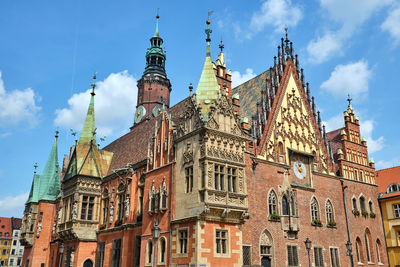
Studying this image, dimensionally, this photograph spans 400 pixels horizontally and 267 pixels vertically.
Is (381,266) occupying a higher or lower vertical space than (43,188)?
lower

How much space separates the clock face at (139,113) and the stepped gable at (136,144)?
13986 millimetres

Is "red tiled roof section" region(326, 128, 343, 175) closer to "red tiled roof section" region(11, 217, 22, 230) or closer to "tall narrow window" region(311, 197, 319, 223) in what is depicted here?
"tall narrow window" region(311, 197, 319, 223)

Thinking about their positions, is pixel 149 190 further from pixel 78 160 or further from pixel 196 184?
pixel 78 160

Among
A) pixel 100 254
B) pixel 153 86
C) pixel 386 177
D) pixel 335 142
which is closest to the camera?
pixel 100 254

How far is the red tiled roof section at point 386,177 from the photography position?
38.6 meters

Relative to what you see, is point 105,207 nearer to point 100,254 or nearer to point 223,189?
point 100,254

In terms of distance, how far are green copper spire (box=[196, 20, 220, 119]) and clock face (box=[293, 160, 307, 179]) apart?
31.8ft

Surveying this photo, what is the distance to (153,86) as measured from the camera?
57781 mm

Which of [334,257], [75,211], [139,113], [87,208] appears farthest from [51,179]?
[334,257]

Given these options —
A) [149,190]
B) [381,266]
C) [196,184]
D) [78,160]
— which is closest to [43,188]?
[78,160]

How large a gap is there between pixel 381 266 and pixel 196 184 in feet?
72.4

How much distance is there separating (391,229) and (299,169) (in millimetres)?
12939

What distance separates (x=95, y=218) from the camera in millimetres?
36000

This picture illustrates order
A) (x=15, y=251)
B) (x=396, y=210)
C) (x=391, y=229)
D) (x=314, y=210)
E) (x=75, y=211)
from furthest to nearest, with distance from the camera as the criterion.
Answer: (x=15, y=251), (x=396, y=210), (x=391, y=229), (x=75, y=211), (x=314, y=210)
